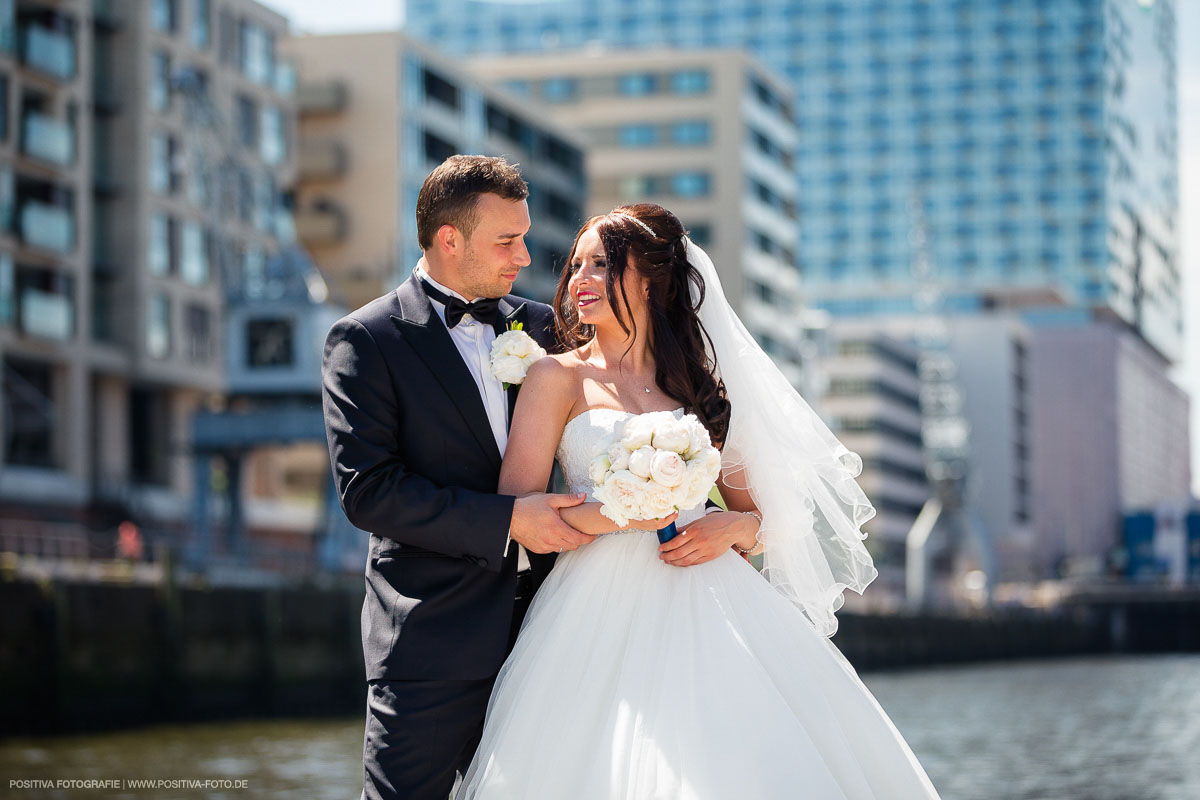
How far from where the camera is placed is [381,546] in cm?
506

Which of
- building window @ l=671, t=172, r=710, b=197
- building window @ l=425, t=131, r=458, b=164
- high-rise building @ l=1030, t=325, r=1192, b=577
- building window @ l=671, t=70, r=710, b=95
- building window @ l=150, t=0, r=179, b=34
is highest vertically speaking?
building window @ l=671, t=70, r=710, b=95

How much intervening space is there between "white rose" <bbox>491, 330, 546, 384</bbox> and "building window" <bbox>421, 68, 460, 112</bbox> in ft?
198

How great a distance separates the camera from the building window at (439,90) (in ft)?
212

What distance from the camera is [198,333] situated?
5075 centimetres

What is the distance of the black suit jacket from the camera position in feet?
15.9

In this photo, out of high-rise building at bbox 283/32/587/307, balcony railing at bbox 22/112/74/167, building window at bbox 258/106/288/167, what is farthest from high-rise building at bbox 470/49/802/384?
balcony railing at bbox 22/112/74/167

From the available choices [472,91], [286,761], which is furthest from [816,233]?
[286,761]

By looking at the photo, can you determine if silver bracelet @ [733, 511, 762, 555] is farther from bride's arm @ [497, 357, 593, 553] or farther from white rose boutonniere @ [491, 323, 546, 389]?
white rose boutonniere @ [491, 323, 546, 389]

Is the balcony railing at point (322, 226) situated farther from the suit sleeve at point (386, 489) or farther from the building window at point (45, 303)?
the suit sleeve at point (386, 489)

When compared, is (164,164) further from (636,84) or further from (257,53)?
(636,84)

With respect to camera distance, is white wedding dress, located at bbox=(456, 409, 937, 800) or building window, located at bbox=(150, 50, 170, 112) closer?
white wedding dress, located at bbox=(456, 409, 937, 800)

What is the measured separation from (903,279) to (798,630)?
501ft

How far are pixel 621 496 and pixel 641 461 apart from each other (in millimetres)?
121

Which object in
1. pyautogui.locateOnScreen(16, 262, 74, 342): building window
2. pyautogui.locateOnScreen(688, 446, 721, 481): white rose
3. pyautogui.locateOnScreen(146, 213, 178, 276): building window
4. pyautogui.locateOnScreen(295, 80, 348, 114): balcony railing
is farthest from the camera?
pyautogui.locateOnScreen(295, 80, 348, 114): balcony railing
